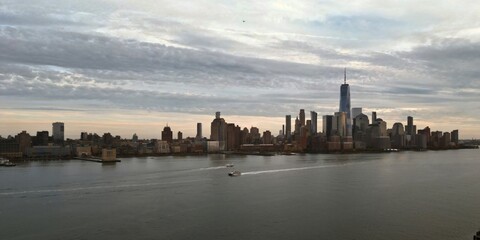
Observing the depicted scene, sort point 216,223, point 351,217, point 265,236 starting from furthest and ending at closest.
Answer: point 351,217 < point 216,223 < point 265,236

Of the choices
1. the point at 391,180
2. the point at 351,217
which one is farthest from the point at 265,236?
the point at 391,180

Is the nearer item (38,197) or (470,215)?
(470,215)

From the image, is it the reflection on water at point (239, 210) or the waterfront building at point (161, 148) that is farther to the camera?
the waterfront building at point (161, 148)

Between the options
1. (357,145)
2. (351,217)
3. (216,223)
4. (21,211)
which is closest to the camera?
(216,223)

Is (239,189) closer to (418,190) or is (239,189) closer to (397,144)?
(418,190)

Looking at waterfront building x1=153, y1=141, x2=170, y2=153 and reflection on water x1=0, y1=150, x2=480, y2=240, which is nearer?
reflection on water x1=0, y1=150, x2=480, y2=240

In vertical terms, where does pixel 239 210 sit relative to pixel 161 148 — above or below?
below

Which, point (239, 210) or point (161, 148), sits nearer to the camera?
point (239, 210)

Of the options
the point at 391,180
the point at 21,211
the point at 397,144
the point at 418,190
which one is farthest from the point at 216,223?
the point at 397,144

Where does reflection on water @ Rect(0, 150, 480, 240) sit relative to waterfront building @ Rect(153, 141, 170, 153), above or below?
below

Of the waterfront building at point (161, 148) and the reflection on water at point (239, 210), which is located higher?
the waterfront building at point (161, 148)
